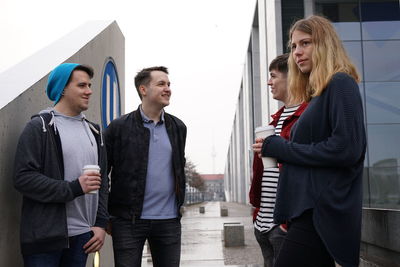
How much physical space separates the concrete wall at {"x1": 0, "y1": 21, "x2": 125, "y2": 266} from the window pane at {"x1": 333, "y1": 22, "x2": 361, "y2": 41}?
487 inches

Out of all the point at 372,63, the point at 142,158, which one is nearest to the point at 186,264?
the point at 142,158

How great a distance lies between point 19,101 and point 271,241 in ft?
5.94

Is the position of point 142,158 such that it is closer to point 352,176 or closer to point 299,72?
point 299,72

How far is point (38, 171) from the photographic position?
8.91 feet

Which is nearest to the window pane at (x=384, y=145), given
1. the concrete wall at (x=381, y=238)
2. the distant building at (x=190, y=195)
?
the concrete wall at (x=381, y=238)

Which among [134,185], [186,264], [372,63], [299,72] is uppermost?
[372,63]

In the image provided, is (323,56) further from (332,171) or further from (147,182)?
(147,182)

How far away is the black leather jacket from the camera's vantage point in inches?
135

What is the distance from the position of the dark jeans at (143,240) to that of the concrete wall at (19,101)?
0.68m

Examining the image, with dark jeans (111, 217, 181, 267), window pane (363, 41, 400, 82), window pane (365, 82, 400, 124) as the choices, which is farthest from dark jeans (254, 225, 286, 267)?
window pane (363, 41, 400, 82)

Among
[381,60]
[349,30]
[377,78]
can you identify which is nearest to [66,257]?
[377,78]

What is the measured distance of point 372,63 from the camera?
1541 cm

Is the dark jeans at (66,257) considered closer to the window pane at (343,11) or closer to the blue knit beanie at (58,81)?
the blue knit beanie at (58,81)

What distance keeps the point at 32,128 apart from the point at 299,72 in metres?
1.51
